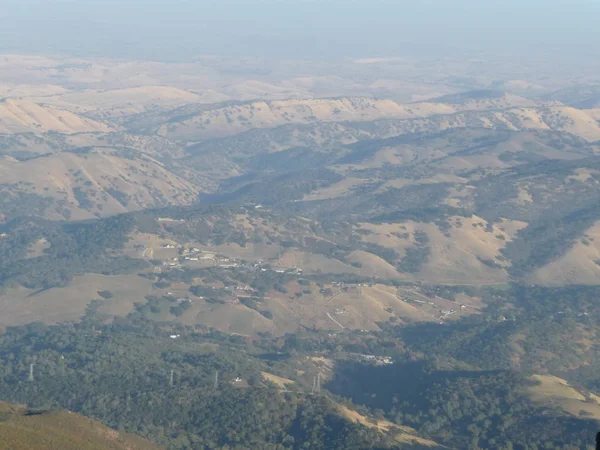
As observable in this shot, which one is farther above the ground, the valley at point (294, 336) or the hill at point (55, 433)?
the hill at point (55, 433)

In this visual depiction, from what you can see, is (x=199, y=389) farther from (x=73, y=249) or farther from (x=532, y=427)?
(x=73, y=249)

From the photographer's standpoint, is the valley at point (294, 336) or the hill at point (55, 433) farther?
the valley at point (294, 336)

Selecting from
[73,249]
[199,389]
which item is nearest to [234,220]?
[73,249]

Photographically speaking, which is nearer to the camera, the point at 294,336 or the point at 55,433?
the point at 55,433

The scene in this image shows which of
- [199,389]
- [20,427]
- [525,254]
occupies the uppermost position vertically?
[20,427]

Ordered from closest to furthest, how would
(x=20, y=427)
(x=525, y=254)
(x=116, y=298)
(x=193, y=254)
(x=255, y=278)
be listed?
(x=20, y=427) → (x=116, y=298) → (x=255, y=278) → (x=193, y=254) → (x=525, y=254)

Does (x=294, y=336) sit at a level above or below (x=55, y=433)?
below

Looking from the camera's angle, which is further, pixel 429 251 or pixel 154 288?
pixel 429 251

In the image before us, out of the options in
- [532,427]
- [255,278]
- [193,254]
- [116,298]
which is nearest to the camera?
[532,427]
